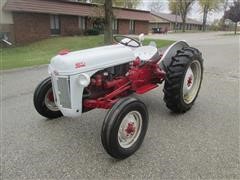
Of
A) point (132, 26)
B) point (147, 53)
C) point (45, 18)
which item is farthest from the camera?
point (132, 26)

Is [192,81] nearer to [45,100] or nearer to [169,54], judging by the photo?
[169,54]

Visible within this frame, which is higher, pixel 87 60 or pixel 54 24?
pixel 54 24

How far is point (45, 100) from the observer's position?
395 centimetres

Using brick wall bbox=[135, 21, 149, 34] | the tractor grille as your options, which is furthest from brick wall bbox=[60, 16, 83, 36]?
the tractor grille

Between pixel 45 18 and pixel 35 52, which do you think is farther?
pixel 45 18

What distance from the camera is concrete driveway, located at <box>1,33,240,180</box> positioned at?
279cm

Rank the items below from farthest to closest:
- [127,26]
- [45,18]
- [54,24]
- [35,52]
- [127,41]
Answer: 1. [127,26]
2. [54,24]
3. [45,18]
4. [35,52]
5. [127,41]

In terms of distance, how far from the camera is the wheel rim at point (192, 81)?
437 centimetres

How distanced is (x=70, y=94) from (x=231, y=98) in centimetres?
364

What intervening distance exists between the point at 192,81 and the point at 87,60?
2.34m

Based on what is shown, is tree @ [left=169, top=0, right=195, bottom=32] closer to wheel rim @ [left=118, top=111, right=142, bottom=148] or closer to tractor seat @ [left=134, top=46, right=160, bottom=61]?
tractor seat @ [left=134, top=46, right=160, bottom=61]

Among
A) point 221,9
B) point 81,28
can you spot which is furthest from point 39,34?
point 221,9

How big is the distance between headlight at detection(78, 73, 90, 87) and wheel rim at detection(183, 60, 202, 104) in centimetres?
194

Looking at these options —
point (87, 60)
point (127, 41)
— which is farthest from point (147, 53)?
point (87, 60)
